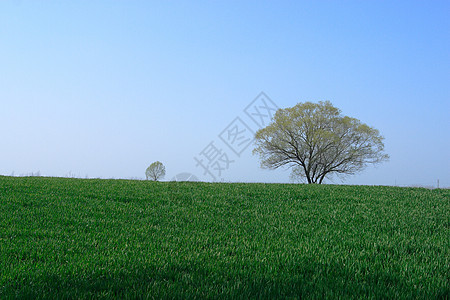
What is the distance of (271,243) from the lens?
7.71 meters

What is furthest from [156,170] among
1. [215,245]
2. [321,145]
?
[215,245]

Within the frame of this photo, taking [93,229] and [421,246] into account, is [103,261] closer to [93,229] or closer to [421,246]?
[93,229]

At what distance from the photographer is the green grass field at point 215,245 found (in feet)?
16.5

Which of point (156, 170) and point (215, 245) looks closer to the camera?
point (215, 245)

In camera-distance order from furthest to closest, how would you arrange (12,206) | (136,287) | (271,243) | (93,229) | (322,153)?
(322,153), (12,206), (93,229), (271,243), (136,287)

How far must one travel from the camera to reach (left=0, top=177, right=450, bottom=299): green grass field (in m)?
5.04

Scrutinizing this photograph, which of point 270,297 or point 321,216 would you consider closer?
point 270,297

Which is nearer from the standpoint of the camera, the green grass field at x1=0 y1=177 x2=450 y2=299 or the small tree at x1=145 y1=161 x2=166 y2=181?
the green grass field at x1=0 y1=177 x2=450 y2=299

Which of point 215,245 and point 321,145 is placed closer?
point 215,245

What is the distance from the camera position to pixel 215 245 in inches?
295

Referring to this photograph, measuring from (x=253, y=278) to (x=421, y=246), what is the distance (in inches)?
195

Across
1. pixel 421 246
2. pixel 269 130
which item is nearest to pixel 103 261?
pixel 421 246

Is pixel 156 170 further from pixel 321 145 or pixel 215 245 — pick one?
pixel 215 245

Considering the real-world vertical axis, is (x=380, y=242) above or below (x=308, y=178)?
below
